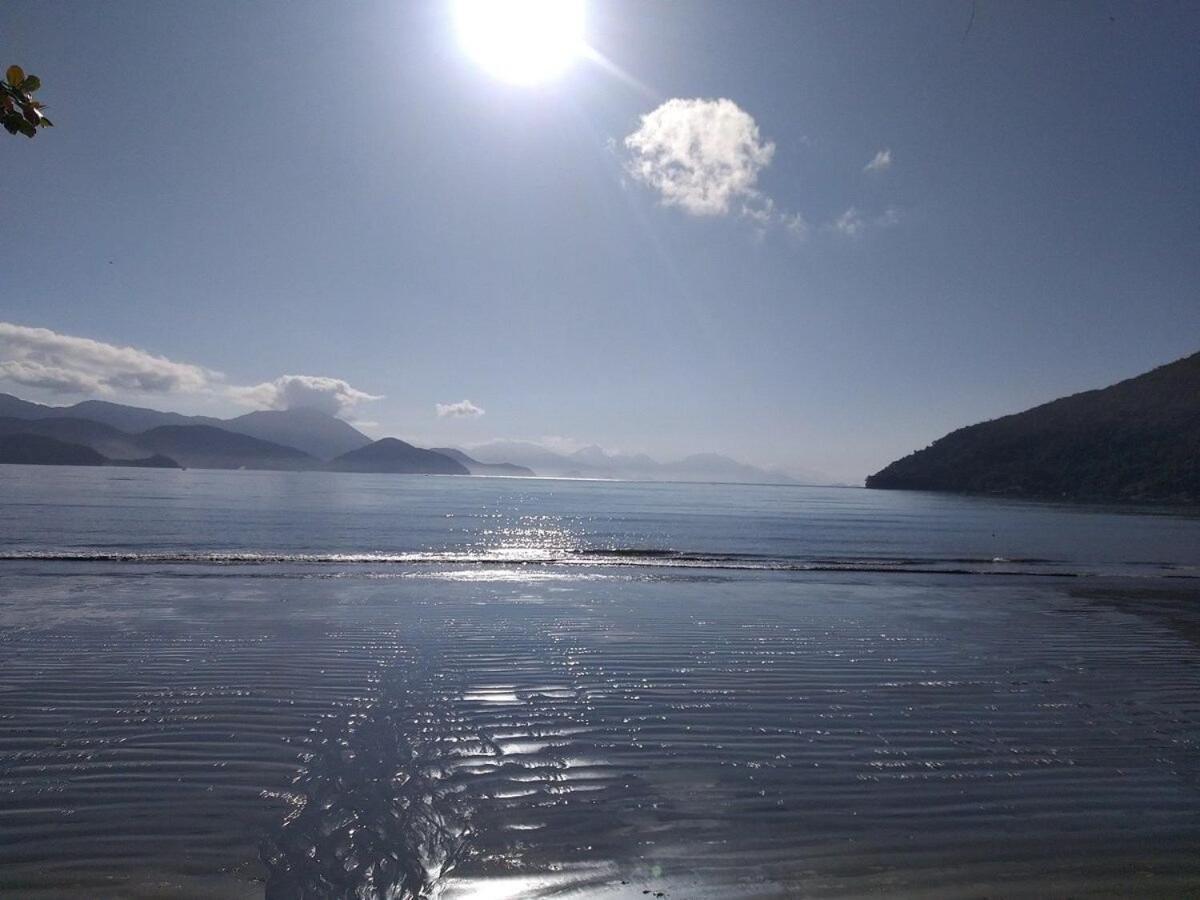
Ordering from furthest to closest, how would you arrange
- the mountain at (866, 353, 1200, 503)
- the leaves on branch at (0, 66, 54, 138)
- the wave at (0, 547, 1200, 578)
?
the mountain at (866, 353, 1200, 503), the wave at (0, 547, 1200, 578), the leaves on branch at (0, 66, 54, 138)

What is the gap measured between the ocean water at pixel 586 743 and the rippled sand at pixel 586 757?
40mm

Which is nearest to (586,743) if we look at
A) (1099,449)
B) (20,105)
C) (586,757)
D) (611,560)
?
(586,757)

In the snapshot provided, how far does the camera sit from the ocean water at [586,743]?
16.8 feet

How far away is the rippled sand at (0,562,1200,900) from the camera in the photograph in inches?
200

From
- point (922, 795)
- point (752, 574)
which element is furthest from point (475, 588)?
point (922, 795)

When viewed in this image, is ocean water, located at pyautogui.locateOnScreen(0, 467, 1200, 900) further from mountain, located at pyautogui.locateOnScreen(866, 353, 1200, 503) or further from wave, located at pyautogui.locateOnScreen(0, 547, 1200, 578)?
mountain, located at pyautogui.locateOnScreen(866, 353, 1200, 503)

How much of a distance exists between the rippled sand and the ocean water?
4cm

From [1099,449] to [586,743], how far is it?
168147 mm

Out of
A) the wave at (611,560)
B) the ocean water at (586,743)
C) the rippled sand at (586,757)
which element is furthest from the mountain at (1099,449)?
the rippled sand at (586,757)

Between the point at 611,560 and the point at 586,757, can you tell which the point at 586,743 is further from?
the point at 611,560

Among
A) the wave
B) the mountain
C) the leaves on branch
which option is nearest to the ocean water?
the leaves on branch

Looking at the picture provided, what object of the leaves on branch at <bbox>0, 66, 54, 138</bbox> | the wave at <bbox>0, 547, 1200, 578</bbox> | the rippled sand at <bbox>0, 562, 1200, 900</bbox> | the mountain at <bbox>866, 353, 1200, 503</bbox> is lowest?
the rippled sand at <bbox>0, 562, 1200, 900</bbox>

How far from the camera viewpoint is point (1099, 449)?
5615 inches

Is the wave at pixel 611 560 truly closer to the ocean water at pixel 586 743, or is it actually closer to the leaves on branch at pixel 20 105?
the ocean water at pixel 586 743
